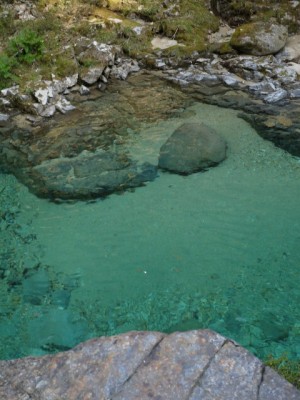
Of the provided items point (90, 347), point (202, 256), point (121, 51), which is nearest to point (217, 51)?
point (121, 51)

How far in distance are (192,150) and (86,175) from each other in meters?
2.21

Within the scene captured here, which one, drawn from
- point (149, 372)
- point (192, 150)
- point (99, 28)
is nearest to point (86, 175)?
point (192, 150)

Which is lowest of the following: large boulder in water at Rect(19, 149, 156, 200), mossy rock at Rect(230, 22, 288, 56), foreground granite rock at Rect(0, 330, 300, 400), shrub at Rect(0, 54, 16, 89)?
large boulder in water at Rect(19, 149, 156, 200)

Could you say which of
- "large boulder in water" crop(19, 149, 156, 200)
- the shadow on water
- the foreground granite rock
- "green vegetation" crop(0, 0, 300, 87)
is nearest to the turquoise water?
the shadow on water

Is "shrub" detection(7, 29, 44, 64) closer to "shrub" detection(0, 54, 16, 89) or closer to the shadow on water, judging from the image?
"shrub" detection(0, 54, 16, 89)

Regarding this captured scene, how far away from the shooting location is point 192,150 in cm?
859

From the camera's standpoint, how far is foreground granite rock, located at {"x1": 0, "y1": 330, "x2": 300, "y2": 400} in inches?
125

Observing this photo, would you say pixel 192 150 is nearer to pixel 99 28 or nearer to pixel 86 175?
pixel 86 175

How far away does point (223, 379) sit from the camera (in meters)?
3.24

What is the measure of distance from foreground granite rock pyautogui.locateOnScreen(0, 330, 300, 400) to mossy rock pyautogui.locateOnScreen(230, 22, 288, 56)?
35.6 ft

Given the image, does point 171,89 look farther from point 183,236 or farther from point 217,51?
point 183,236

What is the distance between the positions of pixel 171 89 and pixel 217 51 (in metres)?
2.42

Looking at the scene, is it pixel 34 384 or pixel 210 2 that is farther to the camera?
pixel 210 2

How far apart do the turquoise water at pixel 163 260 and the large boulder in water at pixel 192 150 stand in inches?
10.9
